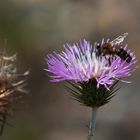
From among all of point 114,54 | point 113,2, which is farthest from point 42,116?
point 114,54

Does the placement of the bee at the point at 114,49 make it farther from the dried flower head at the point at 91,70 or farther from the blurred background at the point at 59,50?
the blurred background at the point at 59,50

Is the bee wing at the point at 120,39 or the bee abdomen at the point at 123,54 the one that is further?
the bee wing at the point at 120,39

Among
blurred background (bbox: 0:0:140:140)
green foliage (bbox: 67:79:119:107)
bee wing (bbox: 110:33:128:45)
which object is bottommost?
green foliage (bbox: 67:79:119:107)

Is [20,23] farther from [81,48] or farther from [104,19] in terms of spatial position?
[81,48]

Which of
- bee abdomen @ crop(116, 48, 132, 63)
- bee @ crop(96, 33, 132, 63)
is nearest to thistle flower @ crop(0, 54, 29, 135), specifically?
bee @ crop(96, 33, 132, 63)

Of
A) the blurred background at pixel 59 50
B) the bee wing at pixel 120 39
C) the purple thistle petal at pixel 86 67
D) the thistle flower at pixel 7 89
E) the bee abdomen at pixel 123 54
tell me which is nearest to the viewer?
the purple thistle petal at pixel 86 67

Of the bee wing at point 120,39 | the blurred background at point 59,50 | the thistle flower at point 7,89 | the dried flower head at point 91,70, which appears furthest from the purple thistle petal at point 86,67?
the blurred background at point 59,50

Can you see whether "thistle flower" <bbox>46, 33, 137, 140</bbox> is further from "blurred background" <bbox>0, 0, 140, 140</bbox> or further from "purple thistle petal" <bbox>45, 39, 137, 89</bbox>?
"blurred background" <bbox>0, 0, 140, 140</bbox>
